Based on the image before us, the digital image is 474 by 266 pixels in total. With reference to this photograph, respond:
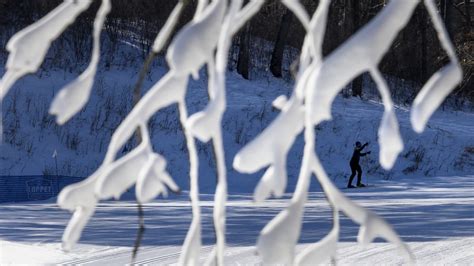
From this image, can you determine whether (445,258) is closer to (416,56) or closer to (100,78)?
(100,78)

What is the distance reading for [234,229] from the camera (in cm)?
1073

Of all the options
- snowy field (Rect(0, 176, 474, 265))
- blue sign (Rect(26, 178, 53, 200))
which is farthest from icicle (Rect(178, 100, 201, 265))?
blue sign (Rect(26, 178, 53, 200))

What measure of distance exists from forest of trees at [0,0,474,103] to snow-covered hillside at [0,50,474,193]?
1.14m

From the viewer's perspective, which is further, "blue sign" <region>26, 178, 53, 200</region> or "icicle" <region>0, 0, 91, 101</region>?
"blue sign" <region>26, 178, 53, 200</region>

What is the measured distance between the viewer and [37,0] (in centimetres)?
2553

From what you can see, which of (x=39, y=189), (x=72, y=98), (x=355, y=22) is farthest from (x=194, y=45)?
(x=355, y=22)

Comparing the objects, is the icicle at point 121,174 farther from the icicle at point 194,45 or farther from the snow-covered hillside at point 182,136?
the snow-covered hillside at point 182,136

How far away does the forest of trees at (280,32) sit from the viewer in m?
24.9

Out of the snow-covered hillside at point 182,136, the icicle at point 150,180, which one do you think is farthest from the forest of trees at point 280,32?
the icicle at point 150,180

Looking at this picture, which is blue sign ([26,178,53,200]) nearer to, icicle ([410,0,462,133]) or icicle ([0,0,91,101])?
icicle ([0,0,91,101])

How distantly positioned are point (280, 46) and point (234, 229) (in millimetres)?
17850

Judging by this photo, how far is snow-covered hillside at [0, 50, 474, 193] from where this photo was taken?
20.9 metres

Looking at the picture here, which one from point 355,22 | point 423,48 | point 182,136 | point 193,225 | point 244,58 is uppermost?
point 355,22

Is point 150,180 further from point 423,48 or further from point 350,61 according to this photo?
point 423,48
